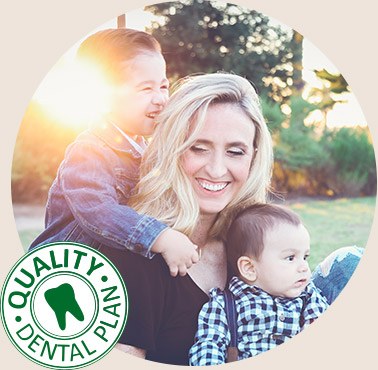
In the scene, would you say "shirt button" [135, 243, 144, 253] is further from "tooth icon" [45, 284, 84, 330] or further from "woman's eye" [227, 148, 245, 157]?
"woman's eye" [227, 148, 245, 157]

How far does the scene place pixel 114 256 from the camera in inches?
121

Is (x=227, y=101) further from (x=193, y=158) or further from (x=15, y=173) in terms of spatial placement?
(x=15, y=173)

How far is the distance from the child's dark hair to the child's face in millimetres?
34

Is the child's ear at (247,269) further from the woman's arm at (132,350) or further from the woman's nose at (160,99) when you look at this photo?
the woman's nose at (160,99)

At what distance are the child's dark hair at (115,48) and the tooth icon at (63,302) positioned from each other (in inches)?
34.4

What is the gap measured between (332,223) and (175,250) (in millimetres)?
776

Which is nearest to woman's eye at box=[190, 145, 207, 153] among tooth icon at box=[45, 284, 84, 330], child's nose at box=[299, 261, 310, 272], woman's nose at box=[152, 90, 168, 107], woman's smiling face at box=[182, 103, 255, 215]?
woman's smiling face at box=[182, 103, 255, 215]

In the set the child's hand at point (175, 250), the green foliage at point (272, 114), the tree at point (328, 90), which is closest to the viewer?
the child's hand at point (175, 250)

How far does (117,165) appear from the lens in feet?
10.0

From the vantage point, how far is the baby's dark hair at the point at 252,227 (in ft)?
10.1

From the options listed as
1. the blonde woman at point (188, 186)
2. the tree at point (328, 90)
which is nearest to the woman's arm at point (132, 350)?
the blonde woman at point (188, 186)

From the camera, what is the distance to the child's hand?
2980 mm

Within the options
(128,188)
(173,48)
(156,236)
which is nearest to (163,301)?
(156,236)

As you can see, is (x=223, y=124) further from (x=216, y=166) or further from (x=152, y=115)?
(x=152, y=115)
